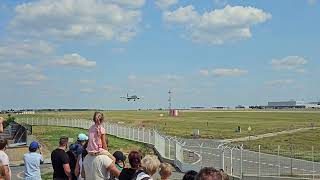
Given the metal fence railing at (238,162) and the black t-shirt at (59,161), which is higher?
the black t-shirt at (59,161)

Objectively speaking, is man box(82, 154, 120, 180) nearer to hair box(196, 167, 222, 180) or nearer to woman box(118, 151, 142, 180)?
woman box(118, 151, 142, 180)

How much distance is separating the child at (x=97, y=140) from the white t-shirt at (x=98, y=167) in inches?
2.6

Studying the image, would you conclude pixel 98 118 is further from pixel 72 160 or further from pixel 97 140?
pixel 72 160

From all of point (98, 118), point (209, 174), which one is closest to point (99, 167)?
point (98, 118)

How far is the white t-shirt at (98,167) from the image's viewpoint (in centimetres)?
727

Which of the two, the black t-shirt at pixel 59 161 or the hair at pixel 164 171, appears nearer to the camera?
the hair at pixel 164 171

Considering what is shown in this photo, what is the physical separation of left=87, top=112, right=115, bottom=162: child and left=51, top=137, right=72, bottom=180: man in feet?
3.64

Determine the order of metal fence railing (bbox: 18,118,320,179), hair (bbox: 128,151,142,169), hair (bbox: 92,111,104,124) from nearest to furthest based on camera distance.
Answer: hair (bbox: 128,151,142,169)
hair (bbox: 92,111,104,124)
metal fence railing (bbox: 18,118,320,179)

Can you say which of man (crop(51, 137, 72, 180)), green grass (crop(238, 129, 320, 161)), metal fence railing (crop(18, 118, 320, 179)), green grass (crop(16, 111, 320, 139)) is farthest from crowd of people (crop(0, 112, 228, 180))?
green grass (crop(16, 111, 320, 139))

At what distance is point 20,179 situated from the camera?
19.2m

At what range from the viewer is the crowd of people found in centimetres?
605

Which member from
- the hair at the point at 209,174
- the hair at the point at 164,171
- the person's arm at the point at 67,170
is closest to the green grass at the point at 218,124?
the person's arm at the point at 67,170

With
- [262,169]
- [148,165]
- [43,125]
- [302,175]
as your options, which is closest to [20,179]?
[262,169]

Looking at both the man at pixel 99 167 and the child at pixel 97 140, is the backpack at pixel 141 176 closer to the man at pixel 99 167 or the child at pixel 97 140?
the man at pixel 99 167
